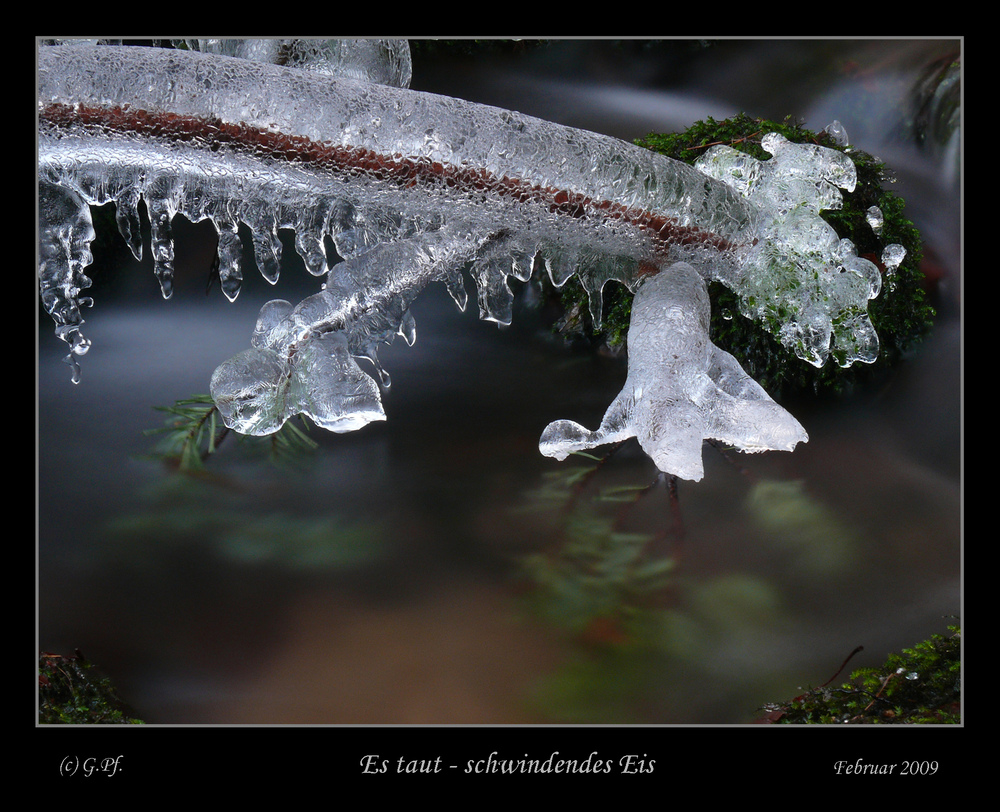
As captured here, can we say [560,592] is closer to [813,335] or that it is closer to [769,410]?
[769,410]

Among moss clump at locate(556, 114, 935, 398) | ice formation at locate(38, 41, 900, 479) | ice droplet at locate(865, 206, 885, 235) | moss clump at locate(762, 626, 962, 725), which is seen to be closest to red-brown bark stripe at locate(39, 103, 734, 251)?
ice formation at locate(38, 41, 900, 479)

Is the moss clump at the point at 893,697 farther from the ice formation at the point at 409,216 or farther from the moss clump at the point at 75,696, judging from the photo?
the moss clump at the point at 75,696

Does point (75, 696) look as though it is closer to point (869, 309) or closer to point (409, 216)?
point (409, 216)

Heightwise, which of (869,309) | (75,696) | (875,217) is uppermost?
(875,217)

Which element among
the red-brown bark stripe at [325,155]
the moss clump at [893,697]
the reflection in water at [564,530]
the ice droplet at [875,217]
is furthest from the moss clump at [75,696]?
the ice droplet at [875,217]

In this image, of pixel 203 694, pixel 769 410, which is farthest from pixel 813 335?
pixel 203 694

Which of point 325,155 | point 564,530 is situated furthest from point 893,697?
point 325,155
